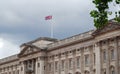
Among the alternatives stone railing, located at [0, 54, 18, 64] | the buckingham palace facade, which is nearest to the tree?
the buckingham palace facade

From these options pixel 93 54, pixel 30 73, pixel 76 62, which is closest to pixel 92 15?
pixel 93 54

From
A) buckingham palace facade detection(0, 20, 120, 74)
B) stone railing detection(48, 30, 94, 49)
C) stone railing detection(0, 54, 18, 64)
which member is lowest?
buckingham palace facade detection(0, 20, 120, 74)

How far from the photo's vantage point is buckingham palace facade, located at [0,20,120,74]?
269ft

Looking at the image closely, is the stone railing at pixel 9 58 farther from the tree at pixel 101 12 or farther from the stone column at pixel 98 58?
the tree at pixel 101 12

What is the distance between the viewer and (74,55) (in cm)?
9612

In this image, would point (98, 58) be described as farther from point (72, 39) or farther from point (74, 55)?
point (72, 39)

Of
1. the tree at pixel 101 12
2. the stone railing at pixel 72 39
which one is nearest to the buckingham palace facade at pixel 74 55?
the stone railing at pixel 72 39

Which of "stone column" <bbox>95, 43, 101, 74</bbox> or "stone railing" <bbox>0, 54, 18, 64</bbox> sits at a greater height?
"stone railing" <bbox>0, 54, 18, 64</bbox>

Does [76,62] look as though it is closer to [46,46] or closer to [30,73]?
[46,46]

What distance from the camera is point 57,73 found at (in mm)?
102938

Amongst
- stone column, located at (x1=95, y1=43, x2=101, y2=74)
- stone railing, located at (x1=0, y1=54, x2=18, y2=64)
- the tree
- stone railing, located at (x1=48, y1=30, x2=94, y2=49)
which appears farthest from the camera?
stone railing, located at (x1=0, y1=54, x2=18, y2=64)

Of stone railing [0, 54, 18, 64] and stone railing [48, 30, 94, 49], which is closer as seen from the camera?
stone railing [48, 30, 94, 49]

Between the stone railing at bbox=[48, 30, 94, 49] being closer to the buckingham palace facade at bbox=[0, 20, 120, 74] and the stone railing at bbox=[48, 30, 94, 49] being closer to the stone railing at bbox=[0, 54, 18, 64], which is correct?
the buckingham palace facade at bbox=[0, 20, 120, 74]

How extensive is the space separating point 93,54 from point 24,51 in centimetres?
3342
